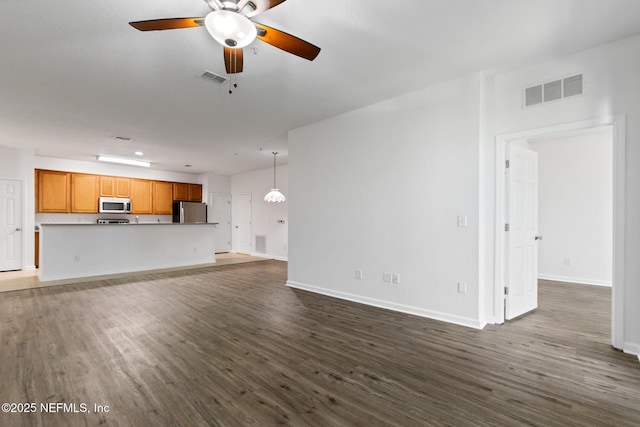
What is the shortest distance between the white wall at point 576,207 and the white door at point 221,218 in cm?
854

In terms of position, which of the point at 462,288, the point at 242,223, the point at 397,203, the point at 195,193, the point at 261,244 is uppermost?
the point at 195,193

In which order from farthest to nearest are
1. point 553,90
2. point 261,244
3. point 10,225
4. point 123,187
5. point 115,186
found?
1. point 261,244
2. point 123,187
3. point 115,186
4. point 10,225
5. point 553,90

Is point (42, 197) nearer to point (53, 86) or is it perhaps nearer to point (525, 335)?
point (53, 86)

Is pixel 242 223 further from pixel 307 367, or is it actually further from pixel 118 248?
pixel 307 367

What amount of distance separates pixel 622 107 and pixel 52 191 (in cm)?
1021

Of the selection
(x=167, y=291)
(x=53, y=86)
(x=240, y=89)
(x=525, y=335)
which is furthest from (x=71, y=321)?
(x=525, y=335)

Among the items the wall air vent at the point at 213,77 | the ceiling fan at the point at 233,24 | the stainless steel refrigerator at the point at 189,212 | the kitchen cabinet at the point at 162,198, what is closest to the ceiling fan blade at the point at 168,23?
the ceiling fan at the point at 233,24

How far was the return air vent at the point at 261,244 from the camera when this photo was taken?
29.0ft

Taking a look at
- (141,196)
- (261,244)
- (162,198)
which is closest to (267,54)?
(261,244)

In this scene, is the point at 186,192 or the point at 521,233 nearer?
the point at 521,233

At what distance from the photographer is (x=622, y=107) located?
104 inches

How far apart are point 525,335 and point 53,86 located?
5737 millimetres

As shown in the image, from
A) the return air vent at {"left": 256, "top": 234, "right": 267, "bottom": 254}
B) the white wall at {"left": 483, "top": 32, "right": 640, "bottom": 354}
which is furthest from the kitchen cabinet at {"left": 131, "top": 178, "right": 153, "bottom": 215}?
the white wall at {"left": 483, "top": 32, "right": 640, "bottom": 354}

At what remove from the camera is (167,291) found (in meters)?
4.79
